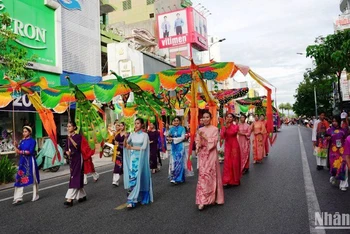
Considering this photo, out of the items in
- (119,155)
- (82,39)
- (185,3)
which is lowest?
(119,155)

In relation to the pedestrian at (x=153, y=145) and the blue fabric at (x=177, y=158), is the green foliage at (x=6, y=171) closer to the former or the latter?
the pedestrian at (x=153, y=145)

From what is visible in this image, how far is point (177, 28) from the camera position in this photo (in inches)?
1567

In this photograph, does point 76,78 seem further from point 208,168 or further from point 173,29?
point 173,29

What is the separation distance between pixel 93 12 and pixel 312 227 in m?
19.0

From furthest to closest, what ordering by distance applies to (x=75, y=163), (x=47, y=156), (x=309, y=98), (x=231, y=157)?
1. (x=309, y=98)
2. (x=47, y=156)
3. (x=231, y=157)
4. (x=75, y=163)

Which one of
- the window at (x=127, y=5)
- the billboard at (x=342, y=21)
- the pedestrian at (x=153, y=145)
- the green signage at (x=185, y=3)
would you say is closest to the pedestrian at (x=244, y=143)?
the pedestrian at (x=153, y=145)

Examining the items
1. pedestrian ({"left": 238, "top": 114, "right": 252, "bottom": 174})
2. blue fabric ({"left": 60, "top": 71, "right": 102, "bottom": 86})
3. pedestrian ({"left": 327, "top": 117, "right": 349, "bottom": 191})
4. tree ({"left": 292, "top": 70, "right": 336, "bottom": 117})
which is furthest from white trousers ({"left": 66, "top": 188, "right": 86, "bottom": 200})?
tree ({"left": 292, "top": 70, "right": 336, "bottom": 117})

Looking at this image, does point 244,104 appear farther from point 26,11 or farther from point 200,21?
point 200,21

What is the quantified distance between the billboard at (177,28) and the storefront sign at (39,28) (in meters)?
24.1

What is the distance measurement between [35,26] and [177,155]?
10.7 meters

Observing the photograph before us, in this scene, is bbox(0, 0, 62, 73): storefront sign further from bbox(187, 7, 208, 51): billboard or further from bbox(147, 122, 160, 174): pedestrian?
bbox(187, 7, 208, 51): billboard

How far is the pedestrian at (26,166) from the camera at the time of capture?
6926 mm

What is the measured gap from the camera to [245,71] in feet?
22.7

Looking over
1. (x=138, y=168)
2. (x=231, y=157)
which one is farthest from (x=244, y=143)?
(x=138, y=168)
